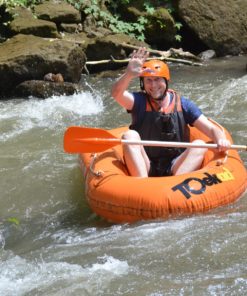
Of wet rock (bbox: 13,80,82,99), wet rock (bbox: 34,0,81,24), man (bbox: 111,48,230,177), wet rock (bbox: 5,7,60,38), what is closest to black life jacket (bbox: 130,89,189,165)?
man (bbox: 111,48,230,177)

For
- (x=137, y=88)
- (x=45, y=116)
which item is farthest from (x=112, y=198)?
(x=137, y=88)

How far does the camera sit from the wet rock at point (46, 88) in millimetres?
7637

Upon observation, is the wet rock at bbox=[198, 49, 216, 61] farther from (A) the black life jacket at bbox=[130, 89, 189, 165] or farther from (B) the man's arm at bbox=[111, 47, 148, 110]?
(B) the man's arm at bbox=[111, 47, 148, 110]

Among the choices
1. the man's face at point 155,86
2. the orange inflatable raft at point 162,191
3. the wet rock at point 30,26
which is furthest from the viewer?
the wet rock at point 30,26

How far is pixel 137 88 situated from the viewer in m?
7.97

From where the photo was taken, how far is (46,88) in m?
7.64

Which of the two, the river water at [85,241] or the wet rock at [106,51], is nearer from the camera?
the river water at [85,241]

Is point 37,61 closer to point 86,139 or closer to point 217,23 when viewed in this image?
point 86,139

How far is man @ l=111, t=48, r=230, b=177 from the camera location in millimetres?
4160

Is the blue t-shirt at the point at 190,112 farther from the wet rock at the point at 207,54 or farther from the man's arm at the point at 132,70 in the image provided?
the wet rock at the point at 207,54

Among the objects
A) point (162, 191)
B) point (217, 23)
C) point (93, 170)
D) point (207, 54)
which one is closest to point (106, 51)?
point (207, 54)

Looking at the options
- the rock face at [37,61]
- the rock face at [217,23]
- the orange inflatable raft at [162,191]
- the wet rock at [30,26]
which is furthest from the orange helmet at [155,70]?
the rock face at [217,23]

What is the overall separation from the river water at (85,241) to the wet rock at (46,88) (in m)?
1.46

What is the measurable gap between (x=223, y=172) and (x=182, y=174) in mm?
296
